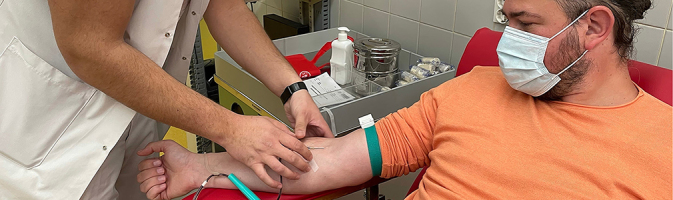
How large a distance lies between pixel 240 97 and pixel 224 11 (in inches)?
23.4

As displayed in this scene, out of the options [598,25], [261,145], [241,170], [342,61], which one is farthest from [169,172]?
[598,25]

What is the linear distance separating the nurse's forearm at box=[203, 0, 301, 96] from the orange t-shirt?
1.04ft

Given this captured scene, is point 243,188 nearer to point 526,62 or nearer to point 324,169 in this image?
point 324,169

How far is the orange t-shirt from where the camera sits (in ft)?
3.19

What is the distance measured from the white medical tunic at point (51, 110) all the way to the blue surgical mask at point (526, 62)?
0.75 metres

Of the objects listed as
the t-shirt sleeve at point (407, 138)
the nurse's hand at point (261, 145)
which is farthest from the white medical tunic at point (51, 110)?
the t-shirt sleeve at point (407, 138)

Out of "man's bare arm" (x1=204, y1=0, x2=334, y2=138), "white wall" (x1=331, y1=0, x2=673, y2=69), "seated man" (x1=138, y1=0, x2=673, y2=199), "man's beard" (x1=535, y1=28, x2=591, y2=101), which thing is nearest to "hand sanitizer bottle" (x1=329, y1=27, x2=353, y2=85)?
"white wall" (x1=331, y1=0, x2=673, y2=69)

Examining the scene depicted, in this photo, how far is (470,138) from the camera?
112cm

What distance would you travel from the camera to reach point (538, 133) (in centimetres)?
107

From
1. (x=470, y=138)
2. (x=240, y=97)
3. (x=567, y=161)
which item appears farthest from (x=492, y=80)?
(x=240, y=97)

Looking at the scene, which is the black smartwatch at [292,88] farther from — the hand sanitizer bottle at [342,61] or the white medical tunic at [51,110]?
the hand sanitizer bottle at [342,61]

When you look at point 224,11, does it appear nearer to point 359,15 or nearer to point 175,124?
point 175,124

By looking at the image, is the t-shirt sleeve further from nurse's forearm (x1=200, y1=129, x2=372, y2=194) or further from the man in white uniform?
the man in white uniform

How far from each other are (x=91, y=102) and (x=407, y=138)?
75cm
